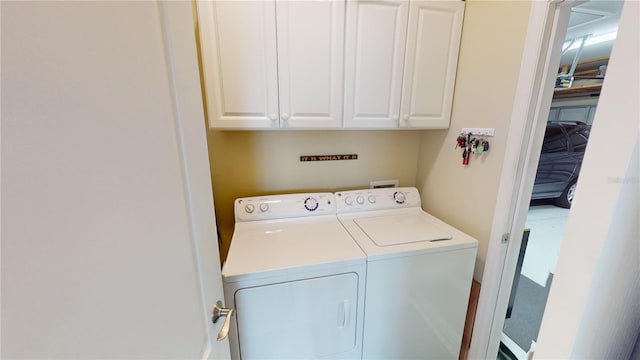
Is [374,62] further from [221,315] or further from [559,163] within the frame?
[559,163]

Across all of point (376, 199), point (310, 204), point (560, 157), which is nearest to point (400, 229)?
point (376, 199)

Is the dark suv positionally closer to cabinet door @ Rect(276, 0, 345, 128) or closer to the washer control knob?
the washer control knob

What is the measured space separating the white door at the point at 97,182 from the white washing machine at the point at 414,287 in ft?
3.00

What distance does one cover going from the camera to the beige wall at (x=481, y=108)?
1.20m

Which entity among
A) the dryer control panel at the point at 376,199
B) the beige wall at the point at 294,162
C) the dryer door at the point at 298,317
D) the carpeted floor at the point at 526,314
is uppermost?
the beige wall at the point at 294,162

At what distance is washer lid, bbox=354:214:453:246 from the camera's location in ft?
4.42

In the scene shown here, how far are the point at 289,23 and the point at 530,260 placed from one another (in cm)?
338

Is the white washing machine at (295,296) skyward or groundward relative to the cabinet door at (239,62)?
groundward

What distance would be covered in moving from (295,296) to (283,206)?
599 mm

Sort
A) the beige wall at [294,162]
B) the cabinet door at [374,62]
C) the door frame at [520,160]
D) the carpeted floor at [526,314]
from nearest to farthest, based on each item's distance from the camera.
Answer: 1. the door frame at [520,160]
2. the cabinet door at [374,62]
3. the beige wall at [294,162]
4. the carpeted floor at [526,314]

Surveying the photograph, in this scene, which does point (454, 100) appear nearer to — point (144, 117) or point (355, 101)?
point (355, 101)

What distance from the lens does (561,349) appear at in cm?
40

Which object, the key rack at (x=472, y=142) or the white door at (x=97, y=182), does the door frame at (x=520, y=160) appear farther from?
the white door at (x=97, y=182)

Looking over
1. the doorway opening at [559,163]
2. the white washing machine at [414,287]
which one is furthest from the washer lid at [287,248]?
the doorway opening at [559,163]
